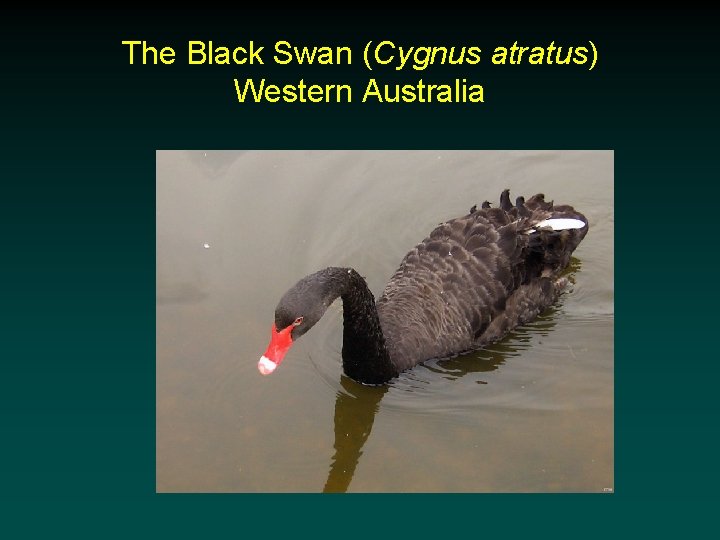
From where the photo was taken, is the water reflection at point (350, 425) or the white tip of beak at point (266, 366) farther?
the water reflection at point (350, 425)

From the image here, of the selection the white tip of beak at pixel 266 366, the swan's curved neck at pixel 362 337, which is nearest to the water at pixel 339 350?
the swan's curved neck at pixel 362 337

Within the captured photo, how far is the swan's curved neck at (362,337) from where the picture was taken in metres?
5.45

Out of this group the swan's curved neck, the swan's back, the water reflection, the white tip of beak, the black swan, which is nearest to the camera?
the white tip of beak

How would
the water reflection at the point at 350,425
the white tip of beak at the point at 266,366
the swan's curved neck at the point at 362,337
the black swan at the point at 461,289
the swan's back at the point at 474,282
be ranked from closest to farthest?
the white tip of beak at the point at 266,366 < the water reflection at the point at 350,425 < the swan's curved neck at the point at 362,337 < the black swan at the point at 461,289 < the swan's back at the point at 474,282

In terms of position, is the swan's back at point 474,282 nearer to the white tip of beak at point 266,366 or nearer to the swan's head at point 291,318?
the swan's head at point 291,318

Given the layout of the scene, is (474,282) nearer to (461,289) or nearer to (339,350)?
(461,289)

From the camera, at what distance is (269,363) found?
476 centimetres

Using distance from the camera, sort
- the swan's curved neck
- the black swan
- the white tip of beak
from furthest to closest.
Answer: the black swan
the swan's curved neck
the white tip of beak

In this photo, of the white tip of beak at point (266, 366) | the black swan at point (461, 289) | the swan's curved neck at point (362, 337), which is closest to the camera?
the white tip of beak at point (266, 366)

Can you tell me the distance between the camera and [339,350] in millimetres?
6320

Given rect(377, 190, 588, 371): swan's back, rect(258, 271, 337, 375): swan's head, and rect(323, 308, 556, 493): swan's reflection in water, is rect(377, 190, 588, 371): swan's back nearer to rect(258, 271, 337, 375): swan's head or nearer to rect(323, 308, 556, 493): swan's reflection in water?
rect(323, 308, 556, 493): swan's reflection in water

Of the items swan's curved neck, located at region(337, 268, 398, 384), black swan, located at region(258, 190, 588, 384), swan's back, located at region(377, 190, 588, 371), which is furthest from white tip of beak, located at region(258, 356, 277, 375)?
swan's back, located at region(377, 190, 588, 371)

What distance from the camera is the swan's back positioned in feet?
20.0

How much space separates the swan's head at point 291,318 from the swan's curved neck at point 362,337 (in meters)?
0.39
